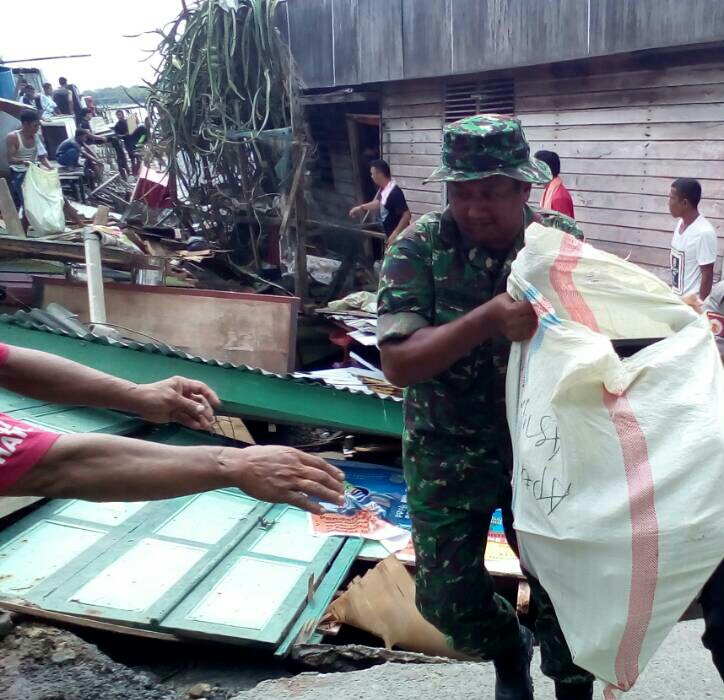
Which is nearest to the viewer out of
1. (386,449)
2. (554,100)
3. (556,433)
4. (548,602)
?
(556,433)

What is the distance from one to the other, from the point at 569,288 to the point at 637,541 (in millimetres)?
604

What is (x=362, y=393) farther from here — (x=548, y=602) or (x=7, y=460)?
(x=7, y=460)

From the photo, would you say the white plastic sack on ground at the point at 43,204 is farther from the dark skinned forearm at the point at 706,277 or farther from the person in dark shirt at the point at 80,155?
the person in dark shirt at the point at 80,155

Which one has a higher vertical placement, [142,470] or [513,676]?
[142,470]

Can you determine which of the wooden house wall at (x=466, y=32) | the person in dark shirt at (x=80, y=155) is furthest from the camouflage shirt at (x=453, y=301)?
the person in dark shirt at (x=80, y=155)

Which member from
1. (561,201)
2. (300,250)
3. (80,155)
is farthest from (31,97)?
(561,201)

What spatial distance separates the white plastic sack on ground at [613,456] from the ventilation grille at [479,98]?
679 centimetres

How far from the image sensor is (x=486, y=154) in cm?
208

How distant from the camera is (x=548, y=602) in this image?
216 cm

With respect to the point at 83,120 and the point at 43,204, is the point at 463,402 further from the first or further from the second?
the point at 83,120

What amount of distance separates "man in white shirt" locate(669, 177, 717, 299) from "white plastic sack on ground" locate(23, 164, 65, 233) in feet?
21.4

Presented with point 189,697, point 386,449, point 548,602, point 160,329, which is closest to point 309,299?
point 160,329

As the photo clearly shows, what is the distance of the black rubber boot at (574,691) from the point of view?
7.09ft

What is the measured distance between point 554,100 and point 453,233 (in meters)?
5.95
